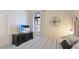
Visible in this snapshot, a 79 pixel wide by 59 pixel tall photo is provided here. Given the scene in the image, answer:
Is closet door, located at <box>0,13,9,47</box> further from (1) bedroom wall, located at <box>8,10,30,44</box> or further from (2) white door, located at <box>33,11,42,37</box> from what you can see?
(2) white door, located at <box>33,11,42,37</box>

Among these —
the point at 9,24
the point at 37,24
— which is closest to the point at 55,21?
the point at 37,24

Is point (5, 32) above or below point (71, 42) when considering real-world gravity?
above

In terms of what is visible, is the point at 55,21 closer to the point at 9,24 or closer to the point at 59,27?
the point at 59,27

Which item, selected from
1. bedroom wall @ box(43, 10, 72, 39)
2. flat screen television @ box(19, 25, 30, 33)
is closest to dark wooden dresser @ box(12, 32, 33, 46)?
flat screen television @ box(19, 25, 30, 33)

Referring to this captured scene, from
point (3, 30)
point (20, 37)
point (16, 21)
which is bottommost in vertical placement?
point (20, 37)

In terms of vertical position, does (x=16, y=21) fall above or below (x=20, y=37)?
above

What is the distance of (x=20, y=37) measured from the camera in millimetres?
1404

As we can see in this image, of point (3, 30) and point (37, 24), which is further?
point (37, 24)

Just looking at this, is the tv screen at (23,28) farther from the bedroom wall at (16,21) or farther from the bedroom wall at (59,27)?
the bedroom wall at (59,27)

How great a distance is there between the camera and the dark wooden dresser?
1346 millimetres
